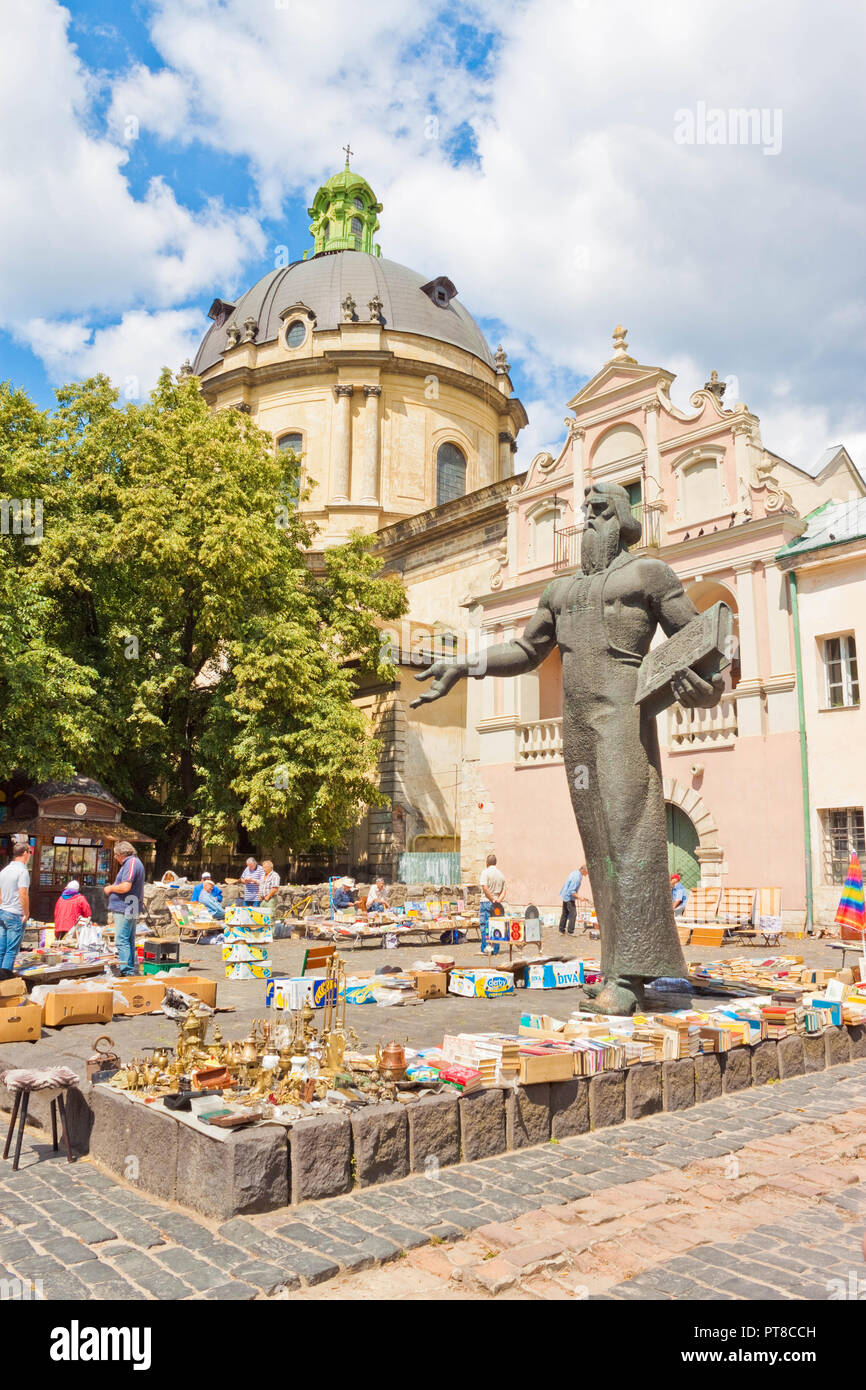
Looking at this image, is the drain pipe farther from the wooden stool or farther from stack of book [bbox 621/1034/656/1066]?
the wooden stool

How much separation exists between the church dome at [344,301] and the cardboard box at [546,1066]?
36.2 metres

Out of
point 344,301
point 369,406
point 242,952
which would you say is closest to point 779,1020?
point 242,952

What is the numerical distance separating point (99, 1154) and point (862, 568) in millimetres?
Answer: 16897

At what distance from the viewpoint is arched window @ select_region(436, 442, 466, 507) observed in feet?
124

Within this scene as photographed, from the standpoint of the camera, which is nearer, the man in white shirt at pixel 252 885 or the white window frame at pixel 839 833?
the white window frame at pixel 839 833

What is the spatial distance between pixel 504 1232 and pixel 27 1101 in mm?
2685

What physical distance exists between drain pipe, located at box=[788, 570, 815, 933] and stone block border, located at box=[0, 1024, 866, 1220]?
41.7ft

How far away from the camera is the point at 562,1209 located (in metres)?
4.29

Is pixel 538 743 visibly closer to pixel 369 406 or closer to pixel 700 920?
pixel 700 920

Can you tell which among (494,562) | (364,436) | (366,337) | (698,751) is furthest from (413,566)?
(698,751)

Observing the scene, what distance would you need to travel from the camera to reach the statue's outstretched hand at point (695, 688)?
715 centimetres

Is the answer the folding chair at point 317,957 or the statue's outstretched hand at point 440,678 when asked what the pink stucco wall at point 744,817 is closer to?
the statue's outstretched hand at point 440,678

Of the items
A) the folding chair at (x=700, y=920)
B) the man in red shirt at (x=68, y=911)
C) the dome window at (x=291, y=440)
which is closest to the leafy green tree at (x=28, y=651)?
the man in red shirt at (x=68, y=911)

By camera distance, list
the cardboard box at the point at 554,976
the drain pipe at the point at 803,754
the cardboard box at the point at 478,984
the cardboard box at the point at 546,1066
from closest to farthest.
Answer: the cardboard box at the point at 546,1066, the cardboard box at the point at 478,984, the cardboard box at the point at 554,976, the drain pipe at the point at 803,754
